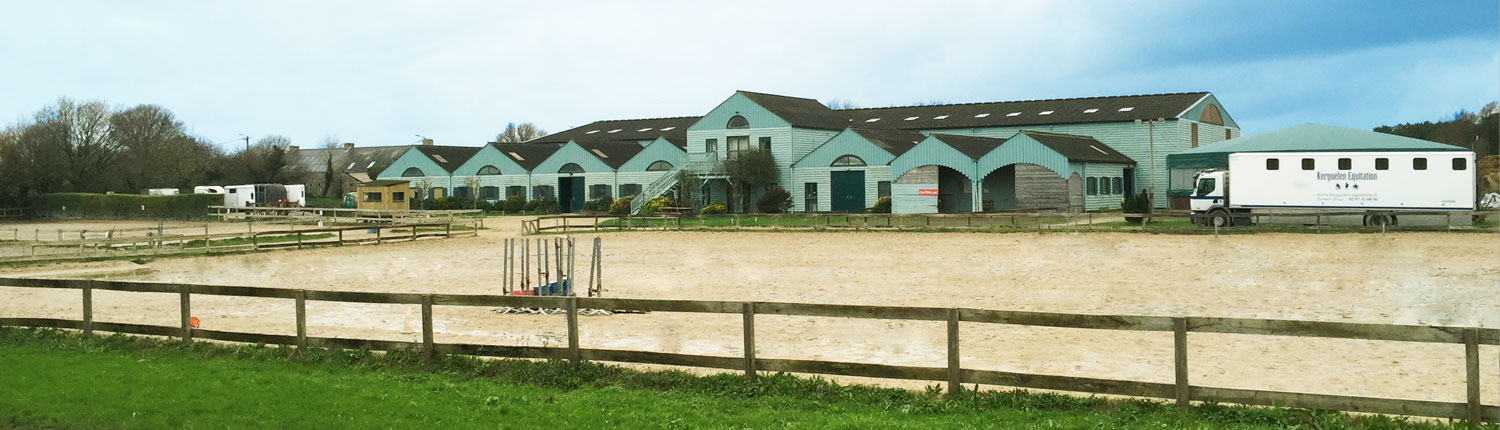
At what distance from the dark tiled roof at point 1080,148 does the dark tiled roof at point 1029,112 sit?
2.19 metres

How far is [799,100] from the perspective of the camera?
74562 mm

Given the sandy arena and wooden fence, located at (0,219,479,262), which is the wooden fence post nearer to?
the sandy arena

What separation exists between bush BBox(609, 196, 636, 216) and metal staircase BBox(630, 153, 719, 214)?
0.89ft

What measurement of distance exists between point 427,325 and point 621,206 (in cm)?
5103

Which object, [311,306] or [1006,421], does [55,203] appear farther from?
[1006,421]

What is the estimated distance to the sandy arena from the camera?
11.8 metres

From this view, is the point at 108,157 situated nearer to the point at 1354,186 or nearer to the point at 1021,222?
the point at 1021,222

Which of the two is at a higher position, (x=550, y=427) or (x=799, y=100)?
(x=799, y=100)

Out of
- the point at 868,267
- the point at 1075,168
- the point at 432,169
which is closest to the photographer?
the point at 868,267

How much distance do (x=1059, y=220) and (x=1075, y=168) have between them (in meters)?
7.51

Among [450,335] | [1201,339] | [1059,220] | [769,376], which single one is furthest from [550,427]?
[1059,220]

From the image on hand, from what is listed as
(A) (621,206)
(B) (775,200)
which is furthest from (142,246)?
(B) (775,200)

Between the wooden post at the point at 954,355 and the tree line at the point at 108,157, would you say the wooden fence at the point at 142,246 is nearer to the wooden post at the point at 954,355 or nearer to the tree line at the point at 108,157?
the wooden post at the point at 954,355

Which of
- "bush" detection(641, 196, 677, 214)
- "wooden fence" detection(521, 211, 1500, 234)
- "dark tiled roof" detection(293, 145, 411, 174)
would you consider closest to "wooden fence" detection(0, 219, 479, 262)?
"wooden fence" detection(521, 211, 1500, 234)
